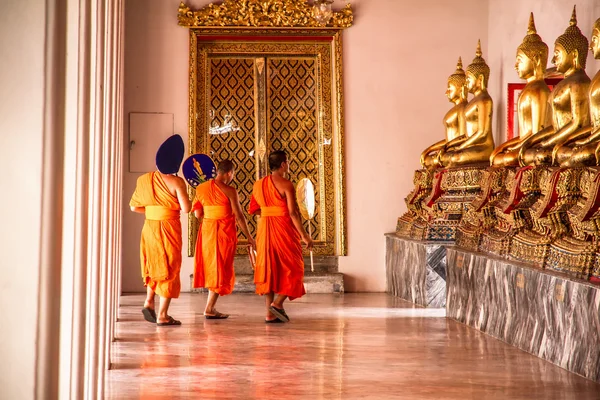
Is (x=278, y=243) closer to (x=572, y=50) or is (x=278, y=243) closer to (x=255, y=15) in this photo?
(x=572, y=50)

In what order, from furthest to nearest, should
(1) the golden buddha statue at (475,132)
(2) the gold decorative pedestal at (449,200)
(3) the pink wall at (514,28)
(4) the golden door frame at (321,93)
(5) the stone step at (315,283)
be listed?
(4) the golden door frame at (321,93), (5) the stone step at (315,283), (1) the golden buddha statue at (475,132), (2) the gold decorative pedestal at (449,200), (3) the pink wall at (514,28)

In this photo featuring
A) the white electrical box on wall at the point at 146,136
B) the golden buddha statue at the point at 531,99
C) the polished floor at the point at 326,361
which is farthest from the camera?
the white electrical box on wall at the point at 146,136

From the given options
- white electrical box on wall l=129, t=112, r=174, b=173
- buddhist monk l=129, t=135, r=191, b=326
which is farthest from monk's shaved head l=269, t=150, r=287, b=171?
white electrical box on wall l=129, t=112, r=174, b=173

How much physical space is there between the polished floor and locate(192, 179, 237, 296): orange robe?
0.37 meters

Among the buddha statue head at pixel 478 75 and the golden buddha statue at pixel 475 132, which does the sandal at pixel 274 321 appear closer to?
the golden buddha statue at pixel 475 132

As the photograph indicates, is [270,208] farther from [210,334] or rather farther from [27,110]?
[27,110]

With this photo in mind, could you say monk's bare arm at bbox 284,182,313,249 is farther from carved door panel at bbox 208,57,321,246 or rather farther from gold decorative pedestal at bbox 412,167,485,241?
carved door panel at bbox 208,57,321,246

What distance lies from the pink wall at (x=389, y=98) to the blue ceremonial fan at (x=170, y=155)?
3572 mm

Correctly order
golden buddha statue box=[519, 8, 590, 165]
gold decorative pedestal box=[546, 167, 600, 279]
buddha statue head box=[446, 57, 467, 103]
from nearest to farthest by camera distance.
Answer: gold decorative pedestal box=[546, 167, 600, 279], golden buddha statue box=[519, 8, 590, 165], buddha statue head box=[446, 57, 467, 103]

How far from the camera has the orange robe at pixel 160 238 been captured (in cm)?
681

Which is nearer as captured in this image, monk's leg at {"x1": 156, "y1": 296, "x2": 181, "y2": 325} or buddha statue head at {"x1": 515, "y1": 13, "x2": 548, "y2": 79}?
monk's leg at {"x1": 156, "y1": 296, "x2": 181, "y2": 325}

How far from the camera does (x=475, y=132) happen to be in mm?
8648

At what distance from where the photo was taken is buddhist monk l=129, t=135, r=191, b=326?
6812 millimetres

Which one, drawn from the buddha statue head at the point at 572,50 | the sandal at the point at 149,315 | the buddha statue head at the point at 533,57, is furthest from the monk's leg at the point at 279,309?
the buddha statue head at the point at 572,50
